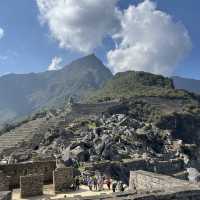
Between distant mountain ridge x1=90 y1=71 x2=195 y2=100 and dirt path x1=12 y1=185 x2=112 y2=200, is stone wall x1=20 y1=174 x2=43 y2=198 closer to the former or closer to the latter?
dirt path x1=12 y1=185 x2=112 y2=200

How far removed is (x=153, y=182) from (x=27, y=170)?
27.9 feet

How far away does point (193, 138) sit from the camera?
400ft

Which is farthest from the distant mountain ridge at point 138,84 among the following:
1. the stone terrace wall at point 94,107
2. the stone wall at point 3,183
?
the stone wall at point 3,183

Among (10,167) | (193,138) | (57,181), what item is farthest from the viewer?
(193,138)

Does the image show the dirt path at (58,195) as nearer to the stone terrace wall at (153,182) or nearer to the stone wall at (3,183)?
the stone wall at (3,183)

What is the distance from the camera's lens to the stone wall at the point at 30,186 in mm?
14727

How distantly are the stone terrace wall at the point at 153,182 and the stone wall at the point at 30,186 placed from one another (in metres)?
3.89

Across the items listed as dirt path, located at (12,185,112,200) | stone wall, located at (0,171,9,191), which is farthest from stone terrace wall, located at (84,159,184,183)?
stone wall, located at (0,171,9,191)

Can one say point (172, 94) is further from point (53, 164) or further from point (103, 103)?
point (53, 164)

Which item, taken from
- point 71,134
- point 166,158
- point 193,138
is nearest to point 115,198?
point 166,158

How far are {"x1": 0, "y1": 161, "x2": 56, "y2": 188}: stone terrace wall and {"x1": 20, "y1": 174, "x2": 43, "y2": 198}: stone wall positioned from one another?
10.4 feet

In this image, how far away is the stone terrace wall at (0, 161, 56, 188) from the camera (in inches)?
709

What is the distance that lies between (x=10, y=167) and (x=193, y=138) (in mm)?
109718

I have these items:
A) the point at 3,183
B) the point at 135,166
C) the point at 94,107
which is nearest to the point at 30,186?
the point at 3,183
